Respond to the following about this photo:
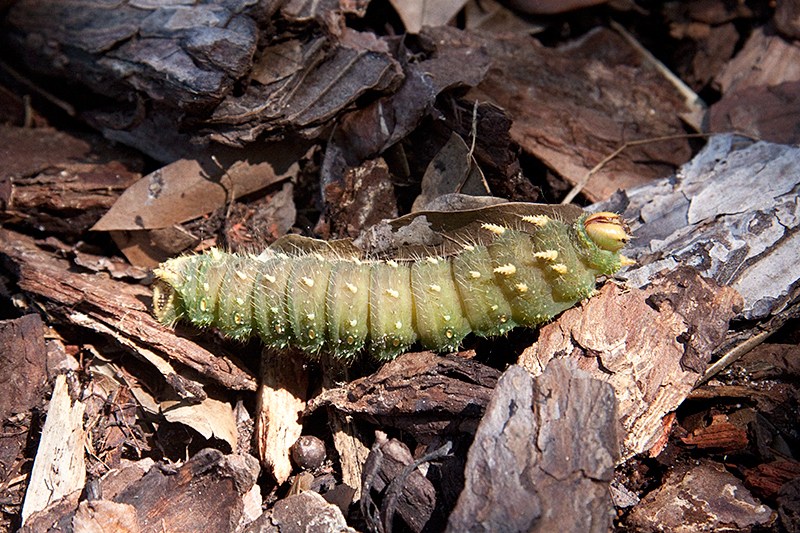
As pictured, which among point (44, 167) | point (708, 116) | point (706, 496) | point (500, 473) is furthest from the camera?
point (708, 116)

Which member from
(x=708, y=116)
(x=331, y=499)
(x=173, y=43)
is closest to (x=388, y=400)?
(x=331, y=499)

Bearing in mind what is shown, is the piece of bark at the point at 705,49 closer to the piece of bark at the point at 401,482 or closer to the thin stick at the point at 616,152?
the thin stick at the point at 616,152

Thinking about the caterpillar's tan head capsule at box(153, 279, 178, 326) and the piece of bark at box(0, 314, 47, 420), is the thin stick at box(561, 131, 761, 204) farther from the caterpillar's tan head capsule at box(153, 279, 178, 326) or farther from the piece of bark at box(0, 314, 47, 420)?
the piece of bark at box(0, 314, 47, 420)

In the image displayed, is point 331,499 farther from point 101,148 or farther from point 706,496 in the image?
point 101,148

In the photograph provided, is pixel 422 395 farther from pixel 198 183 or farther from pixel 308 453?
pixel 198 183

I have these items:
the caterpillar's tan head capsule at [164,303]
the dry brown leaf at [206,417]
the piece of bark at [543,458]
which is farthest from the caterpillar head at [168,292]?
the piece of bark at [543,458]

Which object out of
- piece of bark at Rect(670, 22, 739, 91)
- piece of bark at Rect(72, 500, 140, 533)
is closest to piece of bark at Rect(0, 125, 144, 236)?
piece of bark at Rect(72, 500, 140, 533)

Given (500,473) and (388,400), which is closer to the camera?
(500,473)
